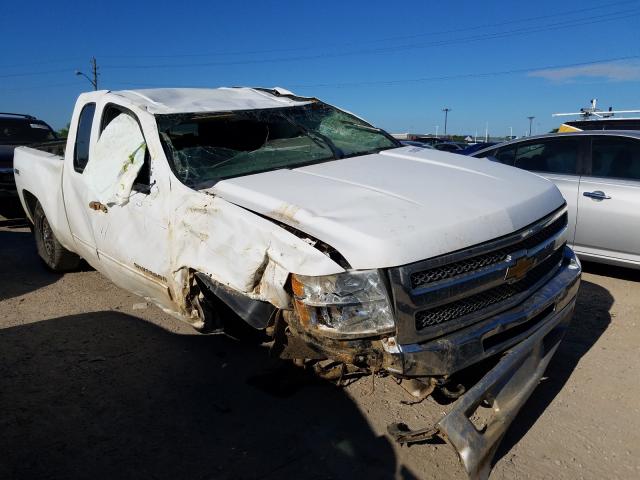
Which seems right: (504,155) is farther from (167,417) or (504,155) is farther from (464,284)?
(167,417)

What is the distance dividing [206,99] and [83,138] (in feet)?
3.61

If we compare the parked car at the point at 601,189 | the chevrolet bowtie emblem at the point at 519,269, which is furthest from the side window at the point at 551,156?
the chevrolet bowtie emblem at the point at 519,269

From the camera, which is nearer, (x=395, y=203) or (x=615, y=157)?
(x=395, y=203)

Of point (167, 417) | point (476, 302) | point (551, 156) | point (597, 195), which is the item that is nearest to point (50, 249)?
point (167, 417)

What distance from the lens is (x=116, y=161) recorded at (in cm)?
383

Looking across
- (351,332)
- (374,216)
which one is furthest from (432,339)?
(374,216)

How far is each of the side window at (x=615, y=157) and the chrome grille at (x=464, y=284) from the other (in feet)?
9.46

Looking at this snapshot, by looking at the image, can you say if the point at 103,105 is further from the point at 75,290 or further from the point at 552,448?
the point at 552,448

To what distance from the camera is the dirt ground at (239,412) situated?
8.70ft

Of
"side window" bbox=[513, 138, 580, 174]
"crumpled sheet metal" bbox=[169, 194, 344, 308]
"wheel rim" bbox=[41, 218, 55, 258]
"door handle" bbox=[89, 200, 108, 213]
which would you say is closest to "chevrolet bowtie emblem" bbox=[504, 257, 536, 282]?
"crumpled sheet metal" bbox=[169, 194, 344, 308]

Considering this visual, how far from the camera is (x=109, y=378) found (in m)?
3.57

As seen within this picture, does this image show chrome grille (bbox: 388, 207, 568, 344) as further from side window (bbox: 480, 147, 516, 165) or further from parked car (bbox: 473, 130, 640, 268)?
side window (bbox: 480, 147, 516, 165)

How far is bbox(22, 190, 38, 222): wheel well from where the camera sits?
5.88m

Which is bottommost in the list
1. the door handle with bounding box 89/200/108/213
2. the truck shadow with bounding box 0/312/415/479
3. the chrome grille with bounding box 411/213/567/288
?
A: the truck shadow with bounding box 0/312/415/479
